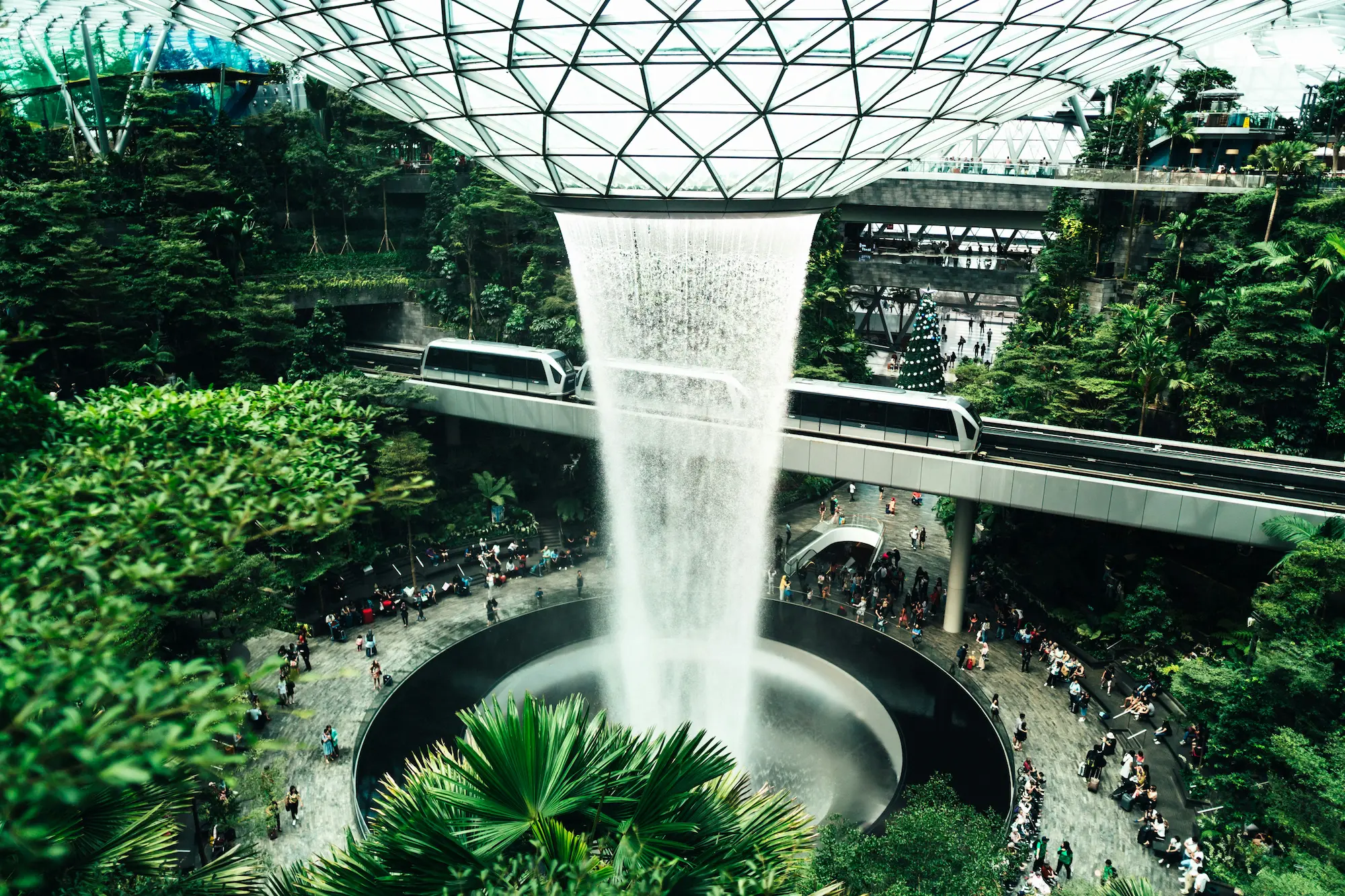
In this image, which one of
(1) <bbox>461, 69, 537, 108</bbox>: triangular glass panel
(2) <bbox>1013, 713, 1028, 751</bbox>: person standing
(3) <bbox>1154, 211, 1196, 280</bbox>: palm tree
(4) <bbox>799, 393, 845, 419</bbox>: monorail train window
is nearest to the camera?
(1) <bbox>461, 69, 537, 108</bbox>: triangular glass panel

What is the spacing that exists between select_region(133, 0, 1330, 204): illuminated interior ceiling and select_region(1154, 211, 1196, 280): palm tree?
73.3ft

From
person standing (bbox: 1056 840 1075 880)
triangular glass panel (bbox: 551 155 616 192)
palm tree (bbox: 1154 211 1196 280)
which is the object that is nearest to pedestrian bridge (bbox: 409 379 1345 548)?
person standing (bbox: 1056 840 1075 880)

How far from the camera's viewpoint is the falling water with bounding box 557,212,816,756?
24953 mm

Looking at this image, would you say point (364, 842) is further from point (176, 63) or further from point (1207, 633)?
point (176, 63)

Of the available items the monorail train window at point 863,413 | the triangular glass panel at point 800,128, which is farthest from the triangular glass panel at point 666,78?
the monorail train window at point 863,413

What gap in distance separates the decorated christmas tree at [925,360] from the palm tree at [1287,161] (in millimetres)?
15031

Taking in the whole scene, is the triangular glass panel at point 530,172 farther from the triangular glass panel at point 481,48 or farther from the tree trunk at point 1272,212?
the tree trunk at point 1272,212

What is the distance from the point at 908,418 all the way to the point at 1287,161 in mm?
21611

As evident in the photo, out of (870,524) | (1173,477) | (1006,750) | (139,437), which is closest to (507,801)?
(139,437)

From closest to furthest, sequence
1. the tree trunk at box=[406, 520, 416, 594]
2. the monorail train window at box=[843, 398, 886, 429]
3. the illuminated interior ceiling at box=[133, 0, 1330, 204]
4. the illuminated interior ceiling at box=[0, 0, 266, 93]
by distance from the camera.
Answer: the illuminated interior ceiling at box=[133, 0, 1330, 204] → the monorail train window at box=[843, 398, 886, 429] → the tree trunk at box=[406, 520, 416, 594] → the illuminated interior ceiling at box=[0, 0, 266, 93]

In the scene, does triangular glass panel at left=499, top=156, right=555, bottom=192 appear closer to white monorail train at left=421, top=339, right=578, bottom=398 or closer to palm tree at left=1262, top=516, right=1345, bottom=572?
white monorail train at left=421, top=339, right=578, bottom=398

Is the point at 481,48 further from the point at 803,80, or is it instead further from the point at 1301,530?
the point at 1301,530

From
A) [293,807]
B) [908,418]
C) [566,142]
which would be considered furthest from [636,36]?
[293,807]

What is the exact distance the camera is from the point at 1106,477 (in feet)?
95.1
